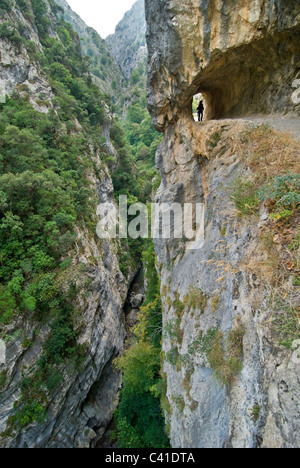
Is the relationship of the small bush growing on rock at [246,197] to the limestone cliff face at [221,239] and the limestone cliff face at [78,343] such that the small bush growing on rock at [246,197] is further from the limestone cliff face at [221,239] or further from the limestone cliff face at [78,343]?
the limestone cliff face at [78,343]

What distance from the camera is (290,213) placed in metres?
3.72

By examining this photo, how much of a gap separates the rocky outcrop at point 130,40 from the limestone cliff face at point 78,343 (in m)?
77.0

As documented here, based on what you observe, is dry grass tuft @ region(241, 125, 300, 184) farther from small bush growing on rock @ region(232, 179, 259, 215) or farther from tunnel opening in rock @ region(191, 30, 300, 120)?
tunnel opening in rock @ region(191, 30, 300, 120)

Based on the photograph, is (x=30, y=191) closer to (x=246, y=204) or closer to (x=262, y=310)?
(x=246, y=204)

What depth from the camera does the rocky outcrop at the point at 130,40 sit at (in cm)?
8481

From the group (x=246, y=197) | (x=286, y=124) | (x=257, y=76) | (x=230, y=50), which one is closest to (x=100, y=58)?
(x=257, y=76)

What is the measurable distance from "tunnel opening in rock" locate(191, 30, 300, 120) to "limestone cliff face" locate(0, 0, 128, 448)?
37.0 feet

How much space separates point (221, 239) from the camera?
607 centimetres

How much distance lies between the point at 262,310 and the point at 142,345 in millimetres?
10539

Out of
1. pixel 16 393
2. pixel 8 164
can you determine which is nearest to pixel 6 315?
pixel 16 393

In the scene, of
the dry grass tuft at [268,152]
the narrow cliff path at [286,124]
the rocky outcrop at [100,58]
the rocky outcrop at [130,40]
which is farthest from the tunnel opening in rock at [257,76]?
the rocky outcrop at [130,40]

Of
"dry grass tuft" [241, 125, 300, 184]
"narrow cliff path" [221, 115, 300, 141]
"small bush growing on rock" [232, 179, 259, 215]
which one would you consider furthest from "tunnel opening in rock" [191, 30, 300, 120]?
"small bush growing on rock" [232, 179, 259, 215]

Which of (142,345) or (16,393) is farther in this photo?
(142,345)
